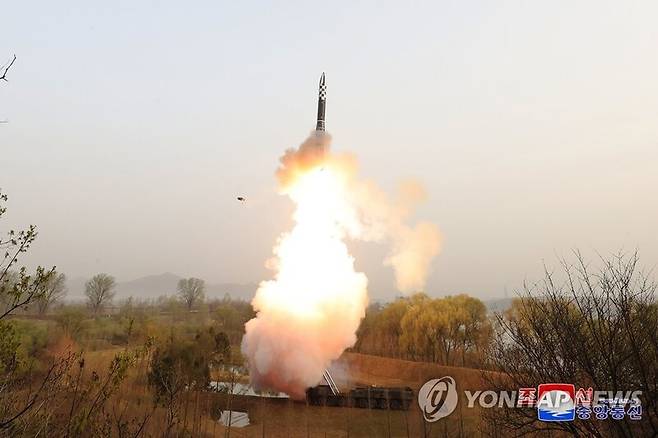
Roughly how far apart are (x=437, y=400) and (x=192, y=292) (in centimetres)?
12669

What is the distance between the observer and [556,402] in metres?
10.0

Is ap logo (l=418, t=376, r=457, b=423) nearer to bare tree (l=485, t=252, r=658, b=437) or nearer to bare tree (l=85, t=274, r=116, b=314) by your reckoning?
bare tree (l=485, t=252, r=658, b=437)

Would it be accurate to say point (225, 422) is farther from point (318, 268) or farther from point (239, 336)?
point (239, 336)

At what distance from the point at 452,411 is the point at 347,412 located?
757 cm

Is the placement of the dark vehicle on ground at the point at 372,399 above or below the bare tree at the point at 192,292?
below

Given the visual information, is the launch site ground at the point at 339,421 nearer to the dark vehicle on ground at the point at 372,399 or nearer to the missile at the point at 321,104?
the dark vehicle on ground at the point at 372,399

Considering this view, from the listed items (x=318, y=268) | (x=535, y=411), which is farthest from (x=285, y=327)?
(x=535, y=411)

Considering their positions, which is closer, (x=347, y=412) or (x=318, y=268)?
(x=347, y=412)

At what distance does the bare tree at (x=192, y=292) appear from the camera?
143m

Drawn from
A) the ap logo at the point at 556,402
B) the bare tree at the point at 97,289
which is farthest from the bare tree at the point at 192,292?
the ap logo at the point at 556,402

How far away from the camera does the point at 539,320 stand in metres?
10.5

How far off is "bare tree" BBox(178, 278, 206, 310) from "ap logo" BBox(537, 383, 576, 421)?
139 metres

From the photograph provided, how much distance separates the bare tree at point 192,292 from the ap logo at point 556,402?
455 ft

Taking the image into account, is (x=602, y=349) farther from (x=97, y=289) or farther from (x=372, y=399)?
(x=97, y=289)
